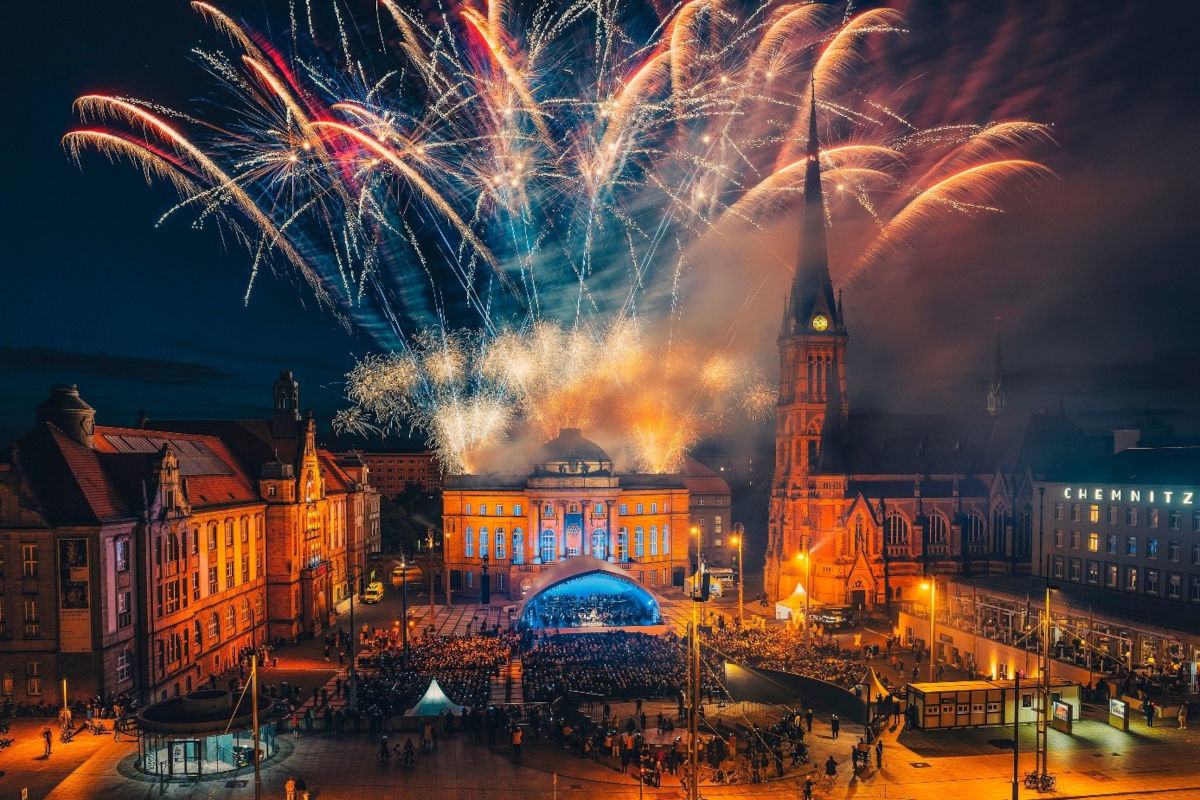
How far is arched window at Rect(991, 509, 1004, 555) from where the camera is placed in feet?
298

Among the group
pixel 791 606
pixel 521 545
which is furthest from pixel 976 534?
pixel 521 545

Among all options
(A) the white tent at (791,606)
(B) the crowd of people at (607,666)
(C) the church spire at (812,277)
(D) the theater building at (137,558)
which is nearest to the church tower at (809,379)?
(C) the church spire at (812,277)

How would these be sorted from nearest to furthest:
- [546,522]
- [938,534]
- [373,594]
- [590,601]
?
[590,601]
[373,594]
[938,534]
[546,522]

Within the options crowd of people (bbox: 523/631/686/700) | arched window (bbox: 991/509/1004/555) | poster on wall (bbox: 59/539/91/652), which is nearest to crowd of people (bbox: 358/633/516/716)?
crowd of people (bbox: 523/631/686/700)

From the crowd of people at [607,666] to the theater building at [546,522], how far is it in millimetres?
29292

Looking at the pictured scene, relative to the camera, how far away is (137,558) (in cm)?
4772

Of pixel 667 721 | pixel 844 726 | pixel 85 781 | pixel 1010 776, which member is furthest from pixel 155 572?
pixel 1010 776

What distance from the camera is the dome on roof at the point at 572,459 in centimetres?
9669

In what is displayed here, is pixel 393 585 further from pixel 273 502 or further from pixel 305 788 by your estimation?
pixel 305 788

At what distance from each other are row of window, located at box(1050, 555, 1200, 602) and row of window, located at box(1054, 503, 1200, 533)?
10.4ft

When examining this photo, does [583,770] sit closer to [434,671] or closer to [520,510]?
[434,671]

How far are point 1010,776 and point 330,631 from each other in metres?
51.7

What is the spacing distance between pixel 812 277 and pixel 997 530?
3230 centimetres

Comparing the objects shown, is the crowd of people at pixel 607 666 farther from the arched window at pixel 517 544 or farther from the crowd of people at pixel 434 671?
the arched window at pixel 517 544
